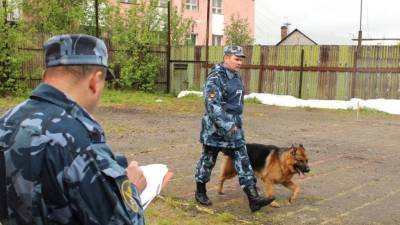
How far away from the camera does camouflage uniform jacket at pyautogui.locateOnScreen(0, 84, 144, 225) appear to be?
1.84 m

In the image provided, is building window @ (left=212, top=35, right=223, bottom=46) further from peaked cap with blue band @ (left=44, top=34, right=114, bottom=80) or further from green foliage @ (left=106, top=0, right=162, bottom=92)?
peaked cap with blue band @ (left=44, top=34, right=114, bottom=80)

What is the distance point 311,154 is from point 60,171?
29.2 feet

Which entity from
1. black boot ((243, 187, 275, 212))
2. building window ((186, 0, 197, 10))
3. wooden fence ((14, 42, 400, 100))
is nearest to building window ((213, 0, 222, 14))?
building window ((186, 0, 197, 10))

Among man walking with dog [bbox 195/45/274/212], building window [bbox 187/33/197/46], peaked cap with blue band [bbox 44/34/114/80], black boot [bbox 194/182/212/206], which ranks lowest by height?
black boot [bbox 194/182/212/206]

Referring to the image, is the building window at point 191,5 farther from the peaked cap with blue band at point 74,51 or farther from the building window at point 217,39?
the peaked cap with blue band at point 74,51

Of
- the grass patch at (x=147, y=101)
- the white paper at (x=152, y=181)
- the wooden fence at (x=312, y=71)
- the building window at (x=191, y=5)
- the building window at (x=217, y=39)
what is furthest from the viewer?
the building window at (x=217, y=39)

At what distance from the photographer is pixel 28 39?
70.3 ft

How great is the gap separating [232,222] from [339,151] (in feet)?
17.5

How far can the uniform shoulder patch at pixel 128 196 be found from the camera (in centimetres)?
192

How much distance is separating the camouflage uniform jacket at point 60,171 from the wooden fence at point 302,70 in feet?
64.8

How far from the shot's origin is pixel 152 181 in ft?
8.96

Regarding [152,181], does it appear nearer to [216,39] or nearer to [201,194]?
[201,194]

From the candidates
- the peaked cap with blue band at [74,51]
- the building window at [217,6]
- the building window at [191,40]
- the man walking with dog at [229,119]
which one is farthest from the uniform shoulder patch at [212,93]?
the building window at [217,6]

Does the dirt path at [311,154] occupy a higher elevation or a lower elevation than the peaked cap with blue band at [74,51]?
lower
